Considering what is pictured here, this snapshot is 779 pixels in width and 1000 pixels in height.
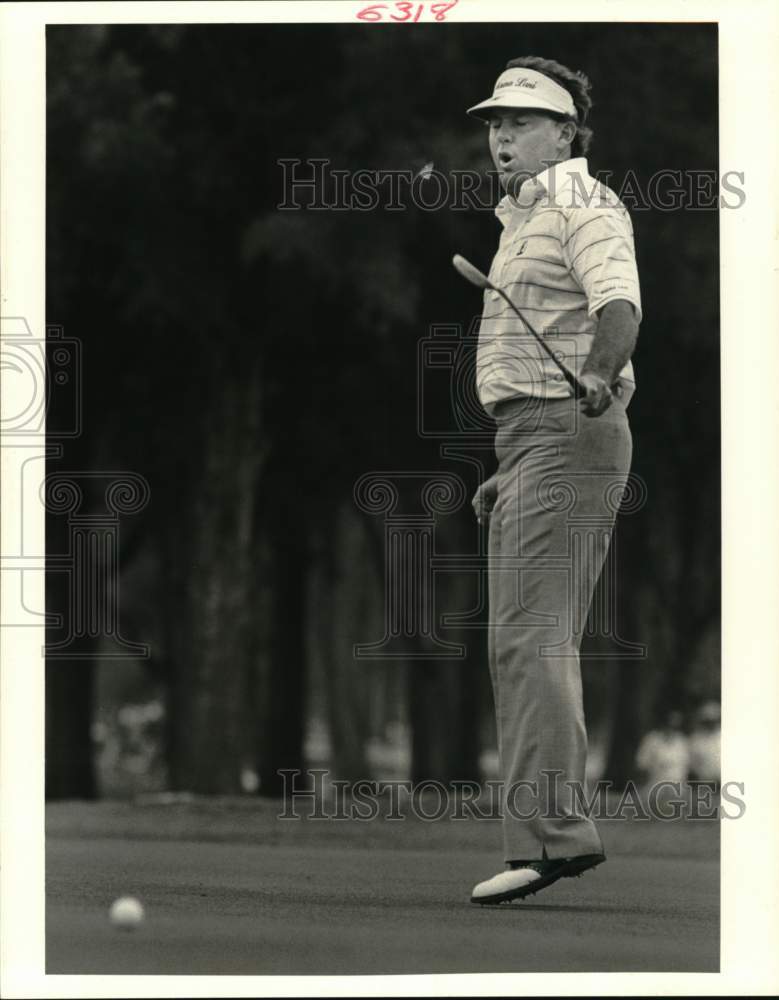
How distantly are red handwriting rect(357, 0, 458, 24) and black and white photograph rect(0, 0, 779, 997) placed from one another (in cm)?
1

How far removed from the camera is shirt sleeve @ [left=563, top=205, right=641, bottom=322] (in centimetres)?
773

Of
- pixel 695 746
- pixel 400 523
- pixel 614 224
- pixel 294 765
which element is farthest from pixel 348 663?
pixel 614 224

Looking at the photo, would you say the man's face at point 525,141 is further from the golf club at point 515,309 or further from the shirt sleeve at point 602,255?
the golf club at point 515,309

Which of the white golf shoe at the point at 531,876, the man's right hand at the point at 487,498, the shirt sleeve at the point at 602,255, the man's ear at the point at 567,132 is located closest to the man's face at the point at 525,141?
the man's ear at the point at 567,132

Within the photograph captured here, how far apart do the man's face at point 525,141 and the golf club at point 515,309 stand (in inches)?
18.6

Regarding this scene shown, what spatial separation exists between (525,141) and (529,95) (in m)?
0.15

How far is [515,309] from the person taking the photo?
7586mm

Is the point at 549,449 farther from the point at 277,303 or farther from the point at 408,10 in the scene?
the point at 277,303

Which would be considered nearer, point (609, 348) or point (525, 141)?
point (609, 348)

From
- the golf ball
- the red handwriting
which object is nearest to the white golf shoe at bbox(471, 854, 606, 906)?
the golf ball

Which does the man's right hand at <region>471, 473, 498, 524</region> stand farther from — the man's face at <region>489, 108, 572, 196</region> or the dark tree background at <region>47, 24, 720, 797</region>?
the dark tree background at <region>47, 24, 720, 797</region>

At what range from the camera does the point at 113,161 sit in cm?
1684

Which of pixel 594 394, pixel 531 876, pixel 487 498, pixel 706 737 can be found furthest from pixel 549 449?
pixel 706 737

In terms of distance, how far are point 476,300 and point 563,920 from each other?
33.7 feet
